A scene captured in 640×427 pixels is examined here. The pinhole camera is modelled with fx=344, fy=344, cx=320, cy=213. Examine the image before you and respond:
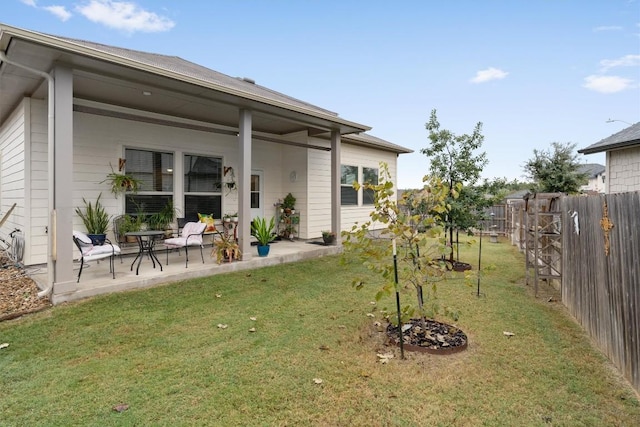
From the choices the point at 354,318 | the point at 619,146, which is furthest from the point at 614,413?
the point at 619,146

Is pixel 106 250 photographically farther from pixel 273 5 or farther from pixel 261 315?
pixel 273 5

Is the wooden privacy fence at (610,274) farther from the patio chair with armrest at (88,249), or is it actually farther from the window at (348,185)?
the window at (348,185)

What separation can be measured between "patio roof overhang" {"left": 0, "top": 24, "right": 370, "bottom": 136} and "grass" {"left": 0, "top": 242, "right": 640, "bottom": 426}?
3.10 meters

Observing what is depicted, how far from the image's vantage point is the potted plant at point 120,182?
22.0 ft

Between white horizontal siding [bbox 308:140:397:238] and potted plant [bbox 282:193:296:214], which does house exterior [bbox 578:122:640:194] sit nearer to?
white horizontal siding [bbox 308:140:397:238]

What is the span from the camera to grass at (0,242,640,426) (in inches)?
89.9

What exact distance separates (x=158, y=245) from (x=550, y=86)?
1343cm

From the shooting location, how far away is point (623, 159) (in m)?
7.05

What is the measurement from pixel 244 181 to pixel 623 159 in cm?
768

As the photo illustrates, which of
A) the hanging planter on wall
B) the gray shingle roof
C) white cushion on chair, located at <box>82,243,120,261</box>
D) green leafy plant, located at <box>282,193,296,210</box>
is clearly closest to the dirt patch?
white cushion on chair, located at <box>82,243,120,261</box>

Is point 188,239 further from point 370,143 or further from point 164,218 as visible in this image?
point 370,143

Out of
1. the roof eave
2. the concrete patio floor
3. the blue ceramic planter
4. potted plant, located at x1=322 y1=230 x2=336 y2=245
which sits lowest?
the concrete patio floor

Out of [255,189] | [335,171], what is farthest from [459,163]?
[255,189]

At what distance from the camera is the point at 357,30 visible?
11.7m
